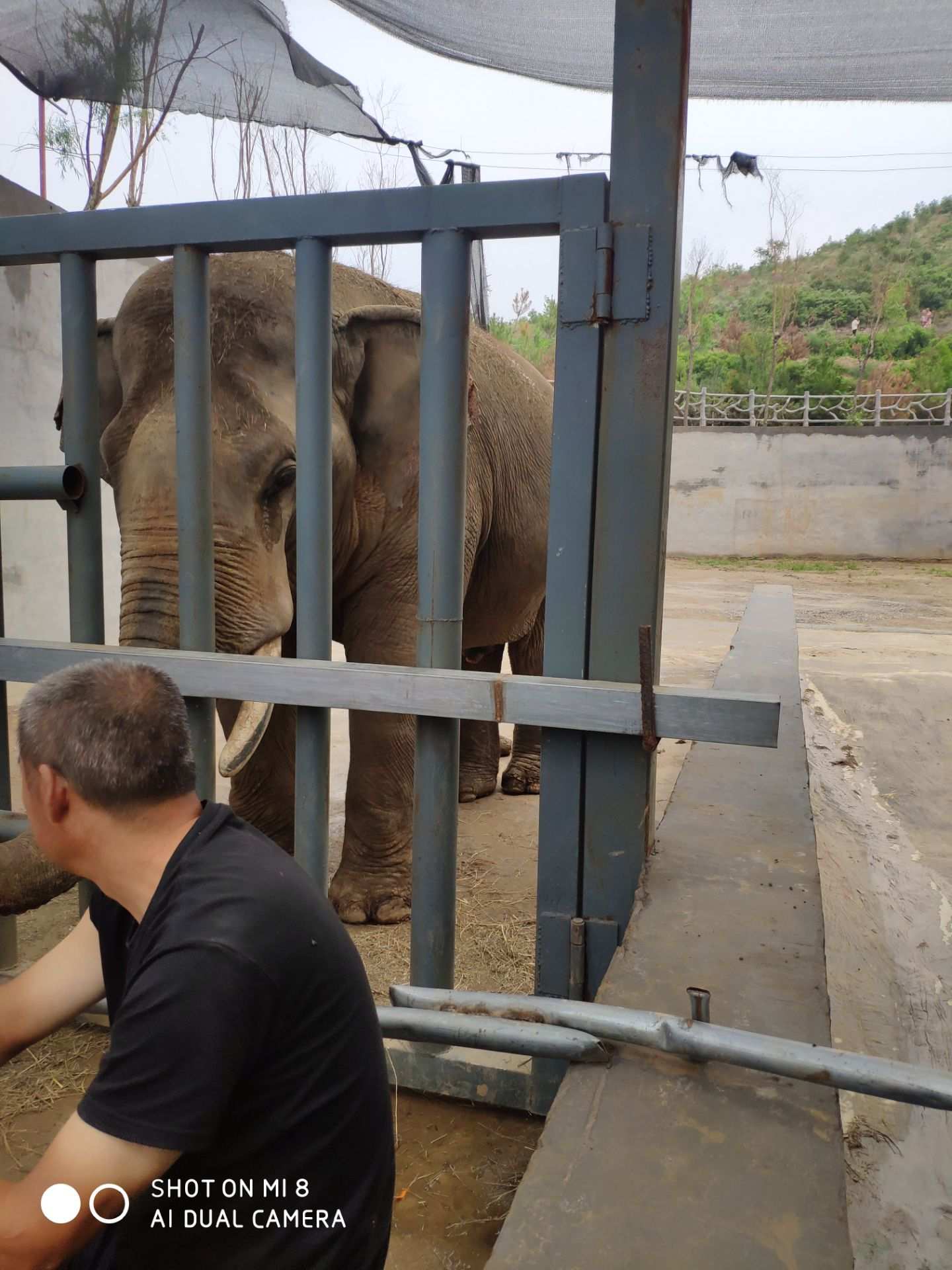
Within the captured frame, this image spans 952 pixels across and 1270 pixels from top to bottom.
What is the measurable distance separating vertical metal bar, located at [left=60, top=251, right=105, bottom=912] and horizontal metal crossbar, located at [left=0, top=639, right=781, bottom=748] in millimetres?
172

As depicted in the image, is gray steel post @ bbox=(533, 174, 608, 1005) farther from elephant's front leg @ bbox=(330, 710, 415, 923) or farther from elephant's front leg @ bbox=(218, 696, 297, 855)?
elephant's front leg @ bbox=(218, 696, 297, 855)

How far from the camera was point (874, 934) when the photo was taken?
3025 millimetres

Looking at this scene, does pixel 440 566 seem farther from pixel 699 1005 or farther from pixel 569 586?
pixel 699 1005

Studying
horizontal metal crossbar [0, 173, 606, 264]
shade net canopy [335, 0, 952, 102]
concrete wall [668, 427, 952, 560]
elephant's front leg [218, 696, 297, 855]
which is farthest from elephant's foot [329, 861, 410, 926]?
concrete wall [668, 427, 952, 560]

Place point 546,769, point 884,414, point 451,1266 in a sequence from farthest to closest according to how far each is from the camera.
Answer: point 884,414
point 546,769
point 451,1266

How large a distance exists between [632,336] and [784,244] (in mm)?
49570

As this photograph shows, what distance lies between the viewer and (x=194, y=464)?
2.02 meters

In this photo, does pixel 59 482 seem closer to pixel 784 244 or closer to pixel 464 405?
pixel 464 405

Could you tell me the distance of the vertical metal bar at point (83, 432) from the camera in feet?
6.84

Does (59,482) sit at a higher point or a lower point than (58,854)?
higher

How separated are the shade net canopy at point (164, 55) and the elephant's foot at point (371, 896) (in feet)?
10.7

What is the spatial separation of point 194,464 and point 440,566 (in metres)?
0.57

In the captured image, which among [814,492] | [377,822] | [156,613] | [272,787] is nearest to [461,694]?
[156,613]

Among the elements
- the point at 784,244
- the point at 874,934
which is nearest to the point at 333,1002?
the point at 874,934
